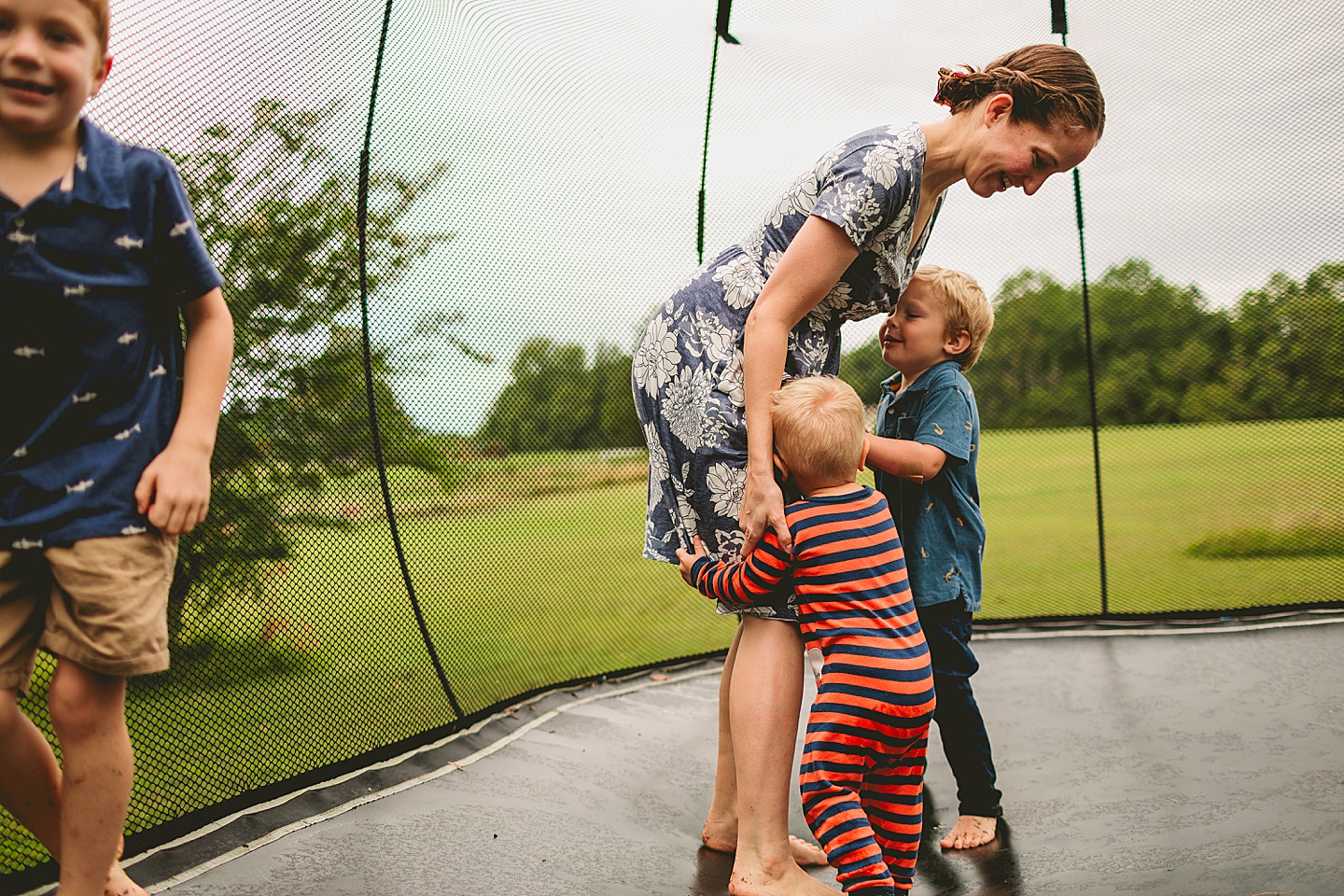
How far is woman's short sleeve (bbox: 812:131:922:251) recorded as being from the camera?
1.38m

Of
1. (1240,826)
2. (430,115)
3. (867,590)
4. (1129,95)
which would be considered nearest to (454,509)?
(430,115)

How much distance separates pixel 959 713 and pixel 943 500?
1.21ft

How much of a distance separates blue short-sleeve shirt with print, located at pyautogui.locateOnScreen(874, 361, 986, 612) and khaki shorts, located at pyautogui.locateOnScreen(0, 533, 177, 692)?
46.8 inches

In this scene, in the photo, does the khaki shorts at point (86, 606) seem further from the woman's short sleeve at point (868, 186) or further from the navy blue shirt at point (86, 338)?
the woman's short sleeve at point (868, 186)

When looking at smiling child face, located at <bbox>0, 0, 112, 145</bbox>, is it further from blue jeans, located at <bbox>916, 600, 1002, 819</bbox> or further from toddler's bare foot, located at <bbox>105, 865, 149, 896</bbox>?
blue jeans, located at <bbox>916, 600, 1002, 819</bbox>

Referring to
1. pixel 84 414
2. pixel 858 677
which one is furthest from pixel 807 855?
pixel 84 414

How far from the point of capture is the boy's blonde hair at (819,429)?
4.55ft

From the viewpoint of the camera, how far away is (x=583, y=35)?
2801 millimetres

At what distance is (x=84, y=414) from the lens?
3.54 ft

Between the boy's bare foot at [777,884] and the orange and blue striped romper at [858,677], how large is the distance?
0.05m

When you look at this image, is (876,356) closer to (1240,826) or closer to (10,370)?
(1240,826)

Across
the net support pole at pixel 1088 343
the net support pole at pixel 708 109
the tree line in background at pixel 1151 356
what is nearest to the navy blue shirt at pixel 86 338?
the tree line in background at pixel 1151 356

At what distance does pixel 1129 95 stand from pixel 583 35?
207 centimetres

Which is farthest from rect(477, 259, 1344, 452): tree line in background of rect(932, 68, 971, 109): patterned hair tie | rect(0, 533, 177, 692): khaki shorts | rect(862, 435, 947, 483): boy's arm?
rect(0, 533, 177, 692): khaki shorts
